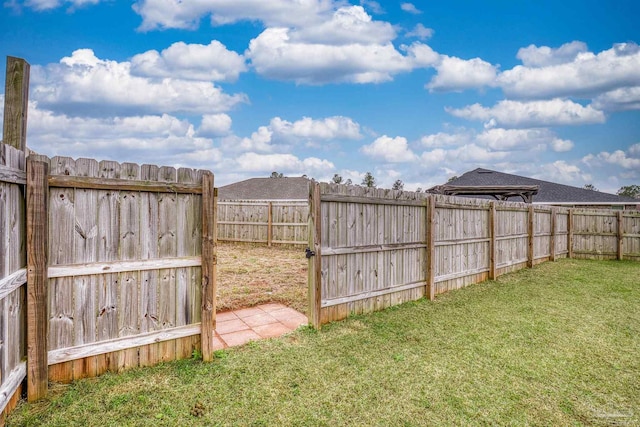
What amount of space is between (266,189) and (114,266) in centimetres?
2222

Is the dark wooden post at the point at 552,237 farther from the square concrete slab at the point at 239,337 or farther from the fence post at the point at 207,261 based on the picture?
the fence post at the point at 207,261

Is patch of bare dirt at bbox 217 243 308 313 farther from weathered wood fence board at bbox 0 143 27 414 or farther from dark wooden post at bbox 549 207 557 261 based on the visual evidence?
dark wooden post at bbox 549 207 557 261

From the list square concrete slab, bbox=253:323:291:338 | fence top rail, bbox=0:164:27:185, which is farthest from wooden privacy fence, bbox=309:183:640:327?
fence top rail, bbox=0:164:27:185

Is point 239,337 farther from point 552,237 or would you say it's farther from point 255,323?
point 552,237

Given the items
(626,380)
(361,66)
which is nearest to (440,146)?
(361,66)

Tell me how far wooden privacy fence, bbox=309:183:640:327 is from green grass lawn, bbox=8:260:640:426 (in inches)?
20.1

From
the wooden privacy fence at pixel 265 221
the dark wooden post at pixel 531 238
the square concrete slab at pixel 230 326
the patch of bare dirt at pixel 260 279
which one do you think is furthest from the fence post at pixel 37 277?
the dark wooden post at pixel 531 238

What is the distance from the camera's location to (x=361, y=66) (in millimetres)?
12672

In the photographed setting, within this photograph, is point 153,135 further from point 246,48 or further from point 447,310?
point 447,310

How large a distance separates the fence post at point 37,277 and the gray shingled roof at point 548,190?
70.1ft

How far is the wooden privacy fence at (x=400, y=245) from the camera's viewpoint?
4.31m

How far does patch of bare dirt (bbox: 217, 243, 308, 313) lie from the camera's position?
5.50 metres

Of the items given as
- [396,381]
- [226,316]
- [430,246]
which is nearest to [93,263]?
[226,316]

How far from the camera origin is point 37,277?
2396 millimetres
